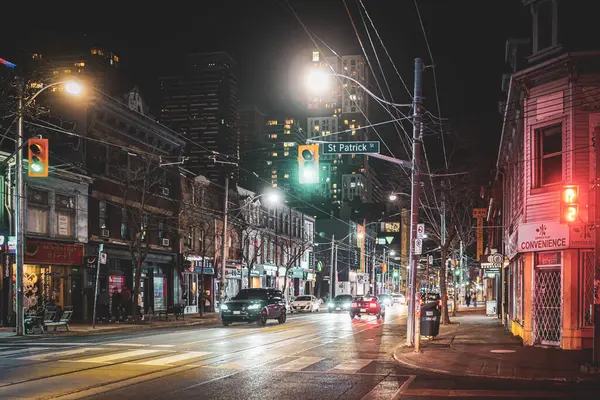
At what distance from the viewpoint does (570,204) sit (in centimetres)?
1677

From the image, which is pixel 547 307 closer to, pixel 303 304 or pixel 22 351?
pixel 22 351

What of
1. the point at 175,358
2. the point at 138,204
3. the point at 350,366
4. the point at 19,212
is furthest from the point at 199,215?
the point at 350,366

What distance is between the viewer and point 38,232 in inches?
1243

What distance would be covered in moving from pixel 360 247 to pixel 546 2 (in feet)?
291

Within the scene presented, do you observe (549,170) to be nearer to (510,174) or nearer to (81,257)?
(510,174)

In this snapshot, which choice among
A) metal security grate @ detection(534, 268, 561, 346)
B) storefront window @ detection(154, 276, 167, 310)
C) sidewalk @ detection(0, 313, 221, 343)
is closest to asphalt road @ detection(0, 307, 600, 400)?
sidewalk @ detection(0, 313, 221, 343)

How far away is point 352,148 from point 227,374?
7.87 meters

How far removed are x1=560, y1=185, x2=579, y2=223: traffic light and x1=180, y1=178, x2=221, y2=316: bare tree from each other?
29.4 metres

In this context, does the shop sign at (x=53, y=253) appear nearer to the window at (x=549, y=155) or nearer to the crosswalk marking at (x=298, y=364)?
the crosswalk marking at (x=298, y=364)

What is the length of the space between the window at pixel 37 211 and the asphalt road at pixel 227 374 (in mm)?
11479

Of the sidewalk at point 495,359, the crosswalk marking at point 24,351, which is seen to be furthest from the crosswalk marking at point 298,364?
the crosswalk marking at point 24,351

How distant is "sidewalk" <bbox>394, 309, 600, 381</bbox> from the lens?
557 inches

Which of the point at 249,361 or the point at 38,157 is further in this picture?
the point at 38,157

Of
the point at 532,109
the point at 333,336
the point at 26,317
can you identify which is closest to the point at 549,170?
the point at 532,109
